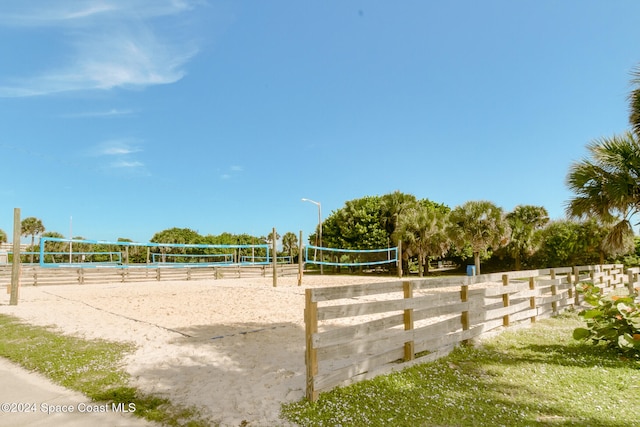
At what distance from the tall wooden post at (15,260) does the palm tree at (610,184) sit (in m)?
13.6

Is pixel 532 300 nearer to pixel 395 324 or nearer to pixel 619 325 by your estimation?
pixel 619 325

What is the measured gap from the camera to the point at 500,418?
3.08 m

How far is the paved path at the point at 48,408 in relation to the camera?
304 cm

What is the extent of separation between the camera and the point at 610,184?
8.12 metres

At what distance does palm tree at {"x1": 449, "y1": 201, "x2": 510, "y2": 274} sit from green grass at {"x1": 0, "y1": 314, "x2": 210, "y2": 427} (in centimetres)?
1847

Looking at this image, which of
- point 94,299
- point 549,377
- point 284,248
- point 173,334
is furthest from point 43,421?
point 284,248

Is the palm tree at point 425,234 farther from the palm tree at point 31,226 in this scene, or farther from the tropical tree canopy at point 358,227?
the palm tree at point 31,226

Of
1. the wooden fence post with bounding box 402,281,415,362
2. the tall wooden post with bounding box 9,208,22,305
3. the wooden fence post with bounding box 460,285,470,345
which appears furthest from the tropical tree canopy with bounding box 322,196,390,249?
the wooden fence post with bounding box 402,281,415,362

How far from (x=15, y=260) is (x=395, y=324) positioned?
9.94 m

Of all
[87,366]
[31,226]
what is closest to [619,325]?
[87,366]

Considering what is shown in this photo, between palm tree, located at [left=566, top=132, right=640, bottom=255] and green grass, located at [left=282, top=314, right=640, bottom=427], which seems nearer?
green grass, located at [left=282, top=314, right=640, bottom=427]

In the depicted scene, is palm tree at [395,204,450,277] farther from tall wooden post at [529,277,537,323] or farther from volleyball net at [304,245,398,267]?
tall wooden post at [529,277,537,323]

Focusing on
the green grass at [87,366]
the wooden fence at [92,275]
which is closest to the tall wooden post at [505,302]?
the green grass at [87,366]

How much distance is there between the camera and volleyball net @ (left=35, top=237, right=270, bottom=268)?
14934 millimetres
